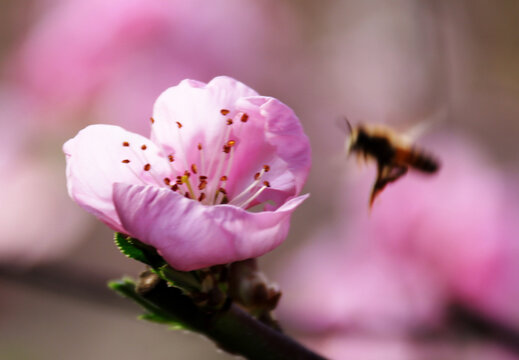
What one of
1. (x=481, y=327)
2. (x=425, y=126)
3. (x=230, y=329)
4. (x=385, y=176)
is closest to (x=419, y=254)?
(x=481, y=327)

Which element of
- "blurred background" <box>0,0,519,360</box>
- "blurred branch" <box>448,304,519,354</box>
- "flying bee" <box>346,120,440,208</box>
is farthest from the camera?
"blurred background" <box>0,0,519,360</box>

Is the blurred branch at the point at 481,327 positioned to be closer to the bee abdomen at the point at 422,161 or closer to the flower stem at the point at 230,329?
the bee abdomen at the point at 422,161

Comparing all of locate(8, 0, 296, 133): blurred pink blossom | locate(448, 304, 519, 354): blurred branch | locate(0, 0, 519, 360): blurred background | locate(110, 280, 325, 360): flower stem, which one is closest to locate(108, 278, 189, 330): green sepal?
locate(110, 280, 325, 360): flower stem

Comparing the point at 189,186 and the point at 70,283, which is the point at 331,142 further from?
the point at 189,186

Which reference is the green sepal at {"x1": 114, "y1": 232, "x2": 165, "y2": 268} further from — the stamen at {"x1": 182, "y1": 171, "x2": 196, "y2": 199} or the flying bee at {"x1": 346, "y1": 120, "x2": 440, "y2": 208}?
the flying bee at {"x1": 346, "y1": 120, "x2": 440, "y2": 208}

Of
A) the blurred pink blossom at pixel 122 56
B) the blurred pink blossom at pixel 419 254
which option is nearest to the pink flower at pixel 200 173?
the blurred pink blossom at pixel 419 254

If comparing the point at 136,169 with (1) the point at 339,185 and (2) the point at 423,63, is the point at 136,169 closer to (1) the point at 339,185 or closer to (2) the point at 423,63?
(2) the point at 423,63
